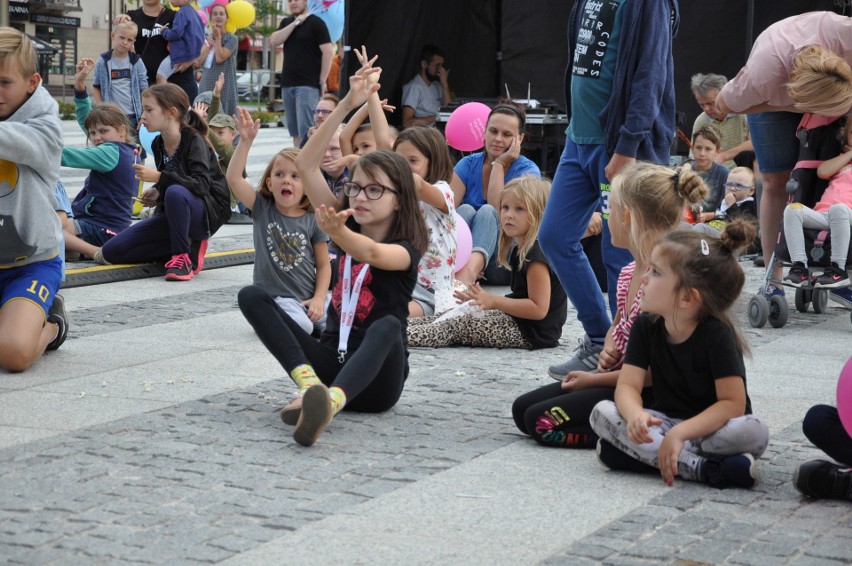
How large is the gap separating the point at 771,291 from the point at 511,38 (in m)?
8.34

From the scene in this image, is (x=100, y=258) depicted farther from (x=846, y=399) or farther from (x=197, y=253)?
(x=846, y=399)

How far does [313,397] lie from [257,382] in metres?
1.28

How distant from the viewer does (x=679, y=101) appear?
47.0 feet

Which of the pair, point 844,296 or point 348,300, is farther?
point 844,296

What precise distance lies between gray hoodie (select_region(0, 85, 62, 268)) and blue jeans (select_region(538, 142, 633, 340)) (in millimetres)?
2381

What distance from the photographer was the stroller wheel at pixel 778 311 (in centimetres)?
738

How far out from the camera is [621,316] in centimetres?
476

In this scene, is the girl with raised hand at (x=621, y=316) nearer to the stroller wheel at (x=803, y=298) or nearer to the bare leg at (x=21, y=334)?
the bare leg at (x=21, y=334)

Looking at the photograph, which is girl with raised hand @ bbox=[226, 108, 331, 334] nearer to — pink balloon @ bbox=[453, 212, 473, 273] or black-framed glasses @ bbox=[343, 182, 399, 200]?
pink balloon @ bbox=[453, 212, 473, 273]

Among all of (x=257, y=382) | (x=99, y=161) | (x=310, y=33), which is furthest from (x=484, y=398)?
(x=310, y=33)

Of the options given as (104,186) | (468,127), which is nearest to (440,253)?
(468,127)

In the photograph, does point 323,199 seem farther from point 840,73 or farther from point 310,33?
point 310,33

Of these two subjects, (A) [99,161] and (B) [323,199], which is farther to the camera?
(A) [99,161]

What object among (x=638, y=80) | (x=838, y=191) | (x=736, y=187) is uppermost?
(x=638, y=80)
